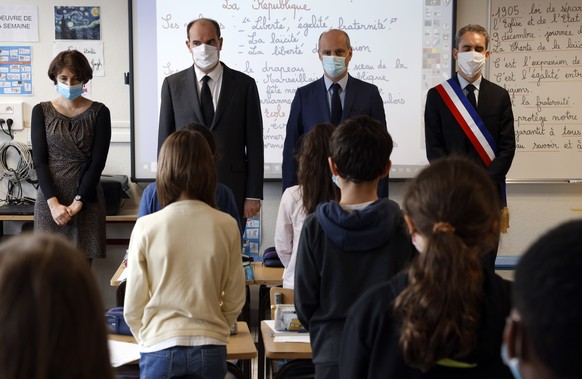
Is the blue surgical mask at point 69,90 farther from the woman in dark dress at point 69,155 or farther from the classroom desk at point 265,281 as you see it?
the classroom desk at point 265,281

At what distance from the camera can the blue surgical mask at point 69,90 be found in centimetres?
413

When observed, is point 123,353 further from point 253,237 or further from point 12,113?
point 12,113

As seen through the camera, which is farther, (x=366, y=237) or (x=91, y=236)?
(x=91, y=236)

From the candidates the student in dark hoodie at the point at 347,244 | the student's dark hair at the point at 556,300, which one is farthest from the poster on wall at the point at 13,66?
the student's dark hair at the point at 556,300

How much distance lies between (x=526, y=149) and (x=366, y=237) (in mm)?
3619

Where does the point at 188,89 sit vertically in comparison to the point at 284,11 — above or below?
below

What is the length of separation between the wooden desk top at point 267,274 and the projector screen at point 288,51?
151cm

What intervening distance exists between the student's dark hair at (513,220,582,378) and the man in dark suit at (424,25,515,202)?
3116 millimetres

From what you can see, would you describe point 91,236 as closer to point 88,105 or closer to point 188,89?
point 88,105

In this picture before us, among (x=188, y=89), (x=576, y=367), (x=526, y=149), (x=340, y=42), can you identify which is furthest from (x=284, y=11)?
(x=576, y=367)

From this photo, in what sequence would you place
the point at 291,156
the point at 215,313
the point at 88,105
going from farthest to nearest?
the point at 88,105 → the point at 291,156 → the point at 215,313

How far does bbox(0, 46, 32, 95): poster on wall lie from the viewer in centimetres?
525

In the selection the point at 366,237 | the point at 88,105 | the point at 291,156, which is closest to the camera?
the point at 366,237

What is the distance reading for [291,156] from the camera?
4004 mm
